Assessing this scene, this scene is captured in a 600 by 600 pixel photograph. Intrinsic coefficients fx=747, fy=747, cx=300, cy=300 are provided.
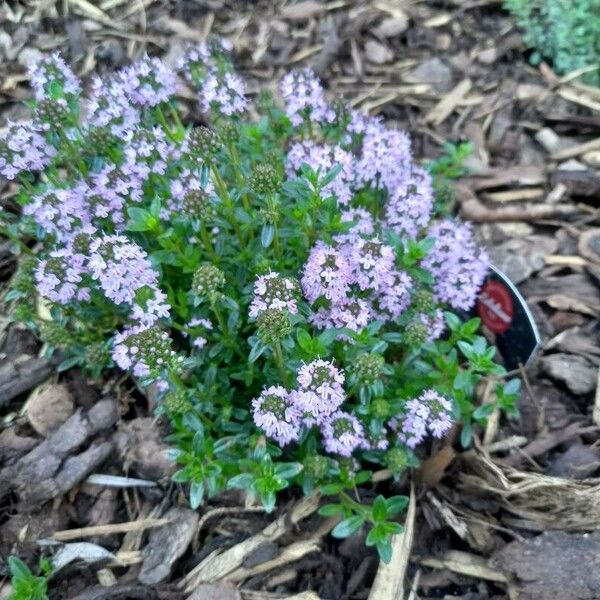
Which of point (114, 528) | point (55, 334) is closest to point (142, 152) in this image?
point (55, 334)

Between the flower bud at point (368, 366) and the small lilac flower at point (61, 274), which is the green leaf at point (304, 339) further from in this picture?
the small lilac flower at point (61, 274)

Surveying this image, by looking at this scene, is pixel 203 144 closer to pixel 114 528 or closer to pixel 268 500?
pixel 268 500

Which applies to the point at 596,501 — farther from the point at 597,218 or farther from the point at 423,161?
the point at 423,161

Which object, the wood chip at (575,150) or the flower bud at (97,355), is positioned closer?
the flower bud at (97,355)

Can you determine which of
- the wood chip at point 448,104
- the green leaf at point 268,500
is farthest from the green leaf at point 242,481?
the wood chip at point 448,104

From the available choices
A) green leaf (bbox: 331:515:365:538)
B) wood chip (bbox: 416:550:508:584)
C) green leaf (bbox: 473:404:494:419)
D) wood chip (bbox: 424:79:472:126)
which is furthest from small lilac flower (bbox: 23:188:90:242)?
wood chip (bbox: 424:79:472:126)
